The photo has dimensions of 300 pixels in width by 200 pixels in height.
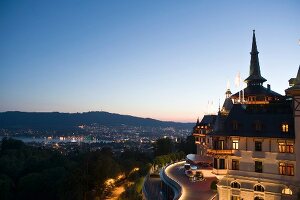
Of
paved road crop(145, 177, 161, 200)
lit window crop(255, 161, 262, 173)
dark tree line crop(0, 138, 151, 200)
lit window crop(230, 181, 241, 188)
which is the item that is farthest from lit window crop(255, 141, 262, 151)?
dark tree line crop(0, 138, 151, 200)

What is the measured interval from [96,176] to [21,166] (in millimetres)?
32457

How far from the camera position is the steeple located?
6041 cm

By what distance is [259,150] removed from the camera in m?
36.6

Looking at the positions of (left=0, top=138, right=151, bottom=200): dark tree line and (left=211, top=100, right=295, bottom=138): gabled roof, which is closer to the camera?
(left=211, top=100, right=295, bottom=138): gabled roof

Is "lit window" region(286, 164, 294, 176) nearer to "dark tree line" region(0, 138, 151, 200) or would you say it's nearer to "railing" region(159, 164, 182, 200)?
"railing" region(159, 164, 182, 200)

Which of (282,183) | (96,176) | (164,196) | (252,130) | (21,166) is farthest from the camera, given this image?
(21,166)

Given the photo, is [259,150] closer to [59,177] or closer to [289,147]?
[289,147]

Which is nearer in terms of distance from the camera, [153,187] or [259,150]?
[259,150]

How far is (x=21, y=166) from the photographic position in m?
85.3

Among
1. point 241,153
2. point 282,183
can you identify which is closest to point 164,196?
point 241,153

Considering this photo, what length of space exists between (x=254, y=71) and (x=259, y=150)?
28.7 metres

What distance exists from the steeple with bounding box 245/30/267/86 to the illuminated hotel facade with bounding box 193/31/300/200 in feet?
72.6

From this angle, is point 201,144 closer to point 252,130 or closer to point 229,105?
point 229,105

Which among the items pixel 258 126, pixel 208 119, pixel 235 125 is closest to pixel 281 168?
pixel 258 126
